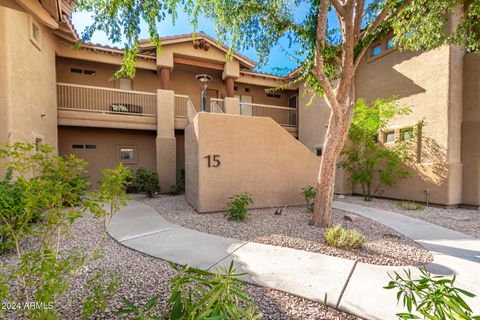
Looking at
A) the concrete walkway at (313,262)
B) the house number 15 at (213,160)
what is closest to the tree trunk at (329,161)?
the concrete walkway at (313,262)

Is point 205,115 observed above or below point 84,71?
below

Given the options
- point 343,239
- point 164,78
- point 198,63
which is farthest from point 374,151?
point 164,78

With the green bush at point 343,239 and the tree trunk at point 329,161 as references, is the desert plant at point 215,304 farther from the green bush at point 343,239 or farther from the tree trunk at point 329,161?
the tree trunk at point 329,161

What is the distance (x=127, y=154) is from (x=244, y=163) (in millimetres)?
8229

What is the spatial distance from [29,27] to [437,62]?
14832mm

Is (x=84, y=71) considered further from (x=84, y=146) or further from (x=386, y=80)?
(x=386, y=80)

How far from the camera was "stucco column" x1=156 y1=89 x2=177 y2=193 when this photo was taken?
1109cm

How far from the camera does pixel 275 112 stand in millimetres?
14070

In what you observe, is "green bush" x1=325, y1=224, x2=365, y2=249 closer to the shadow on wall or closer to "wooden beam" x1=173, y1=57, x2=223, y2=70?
the shadow on wall

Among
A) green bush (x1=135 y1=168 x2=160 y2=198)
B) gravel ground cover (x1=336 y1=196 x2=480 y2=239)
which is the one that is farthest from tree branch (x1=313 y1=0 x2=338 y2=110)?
green bush (x1=135 y1=168 x2=160 y2=198)

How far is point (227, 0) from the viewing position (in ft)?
16.4

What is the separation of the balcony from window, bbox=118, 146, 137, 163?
76.0 inches

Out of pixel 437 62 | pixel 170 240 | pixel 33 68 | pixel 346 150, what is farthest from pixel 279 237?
pixel 33 68

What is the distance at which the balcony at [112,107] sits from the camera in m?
10.2
